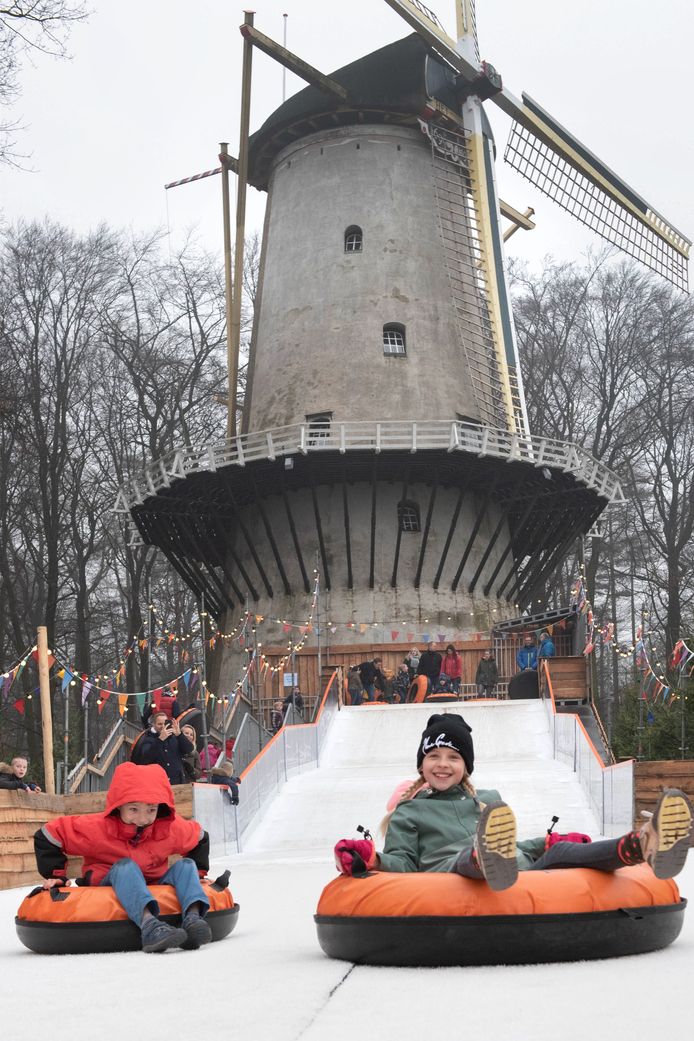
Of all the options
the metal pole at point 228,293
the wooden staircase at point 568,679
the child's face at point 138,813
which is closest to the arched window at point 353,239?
the metal pole at point 228,293

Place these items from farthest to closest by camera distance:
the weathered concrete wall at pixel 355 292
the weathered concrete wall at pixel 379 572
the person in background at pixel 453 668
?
the weathered concrete wall at pixel 355 292
the weathered concrete wall at pixel 379 572
the person in background at pixel 453 668

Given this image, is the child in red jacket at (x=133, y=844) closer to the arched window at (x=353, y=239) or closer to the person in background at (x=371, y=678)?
the person in background at (x=371, y=678)

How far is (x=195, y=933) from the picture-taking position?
20.1 feet

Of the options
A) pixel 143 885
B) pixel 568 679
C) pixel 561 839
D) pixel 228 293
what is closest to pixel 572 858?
pixel 561 839

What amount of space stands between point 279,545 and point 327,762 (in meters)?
13.2

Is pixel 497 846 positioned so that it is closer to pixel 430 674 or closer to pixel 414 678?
pixel 430 674

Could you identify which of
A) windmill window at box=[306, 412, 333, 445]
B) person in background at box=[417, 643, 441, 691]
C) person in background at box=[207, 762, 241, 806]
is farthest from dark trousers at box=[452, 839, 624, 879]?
windmill window at box=[306, 412, 333, 445]

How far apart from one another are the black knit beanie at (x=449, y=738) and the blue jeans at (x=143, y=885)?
48.4 inches

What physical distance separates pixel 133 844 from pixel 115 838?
0.28ft

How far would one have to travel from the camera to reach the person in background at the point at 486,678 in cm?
2798

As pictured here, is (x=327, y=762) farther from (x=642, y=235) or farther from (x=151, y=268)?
(x=642, y=235)

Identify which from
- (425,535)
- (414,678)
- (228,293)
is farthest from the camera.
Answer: (228,293)

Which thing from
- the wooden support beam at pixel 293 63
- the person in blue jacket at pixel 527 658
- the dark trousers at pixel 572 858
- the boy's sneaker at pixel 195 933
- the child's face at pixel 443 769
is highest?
the wooden support beam at pixel 293 63

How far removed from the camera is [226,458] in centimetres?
3200
